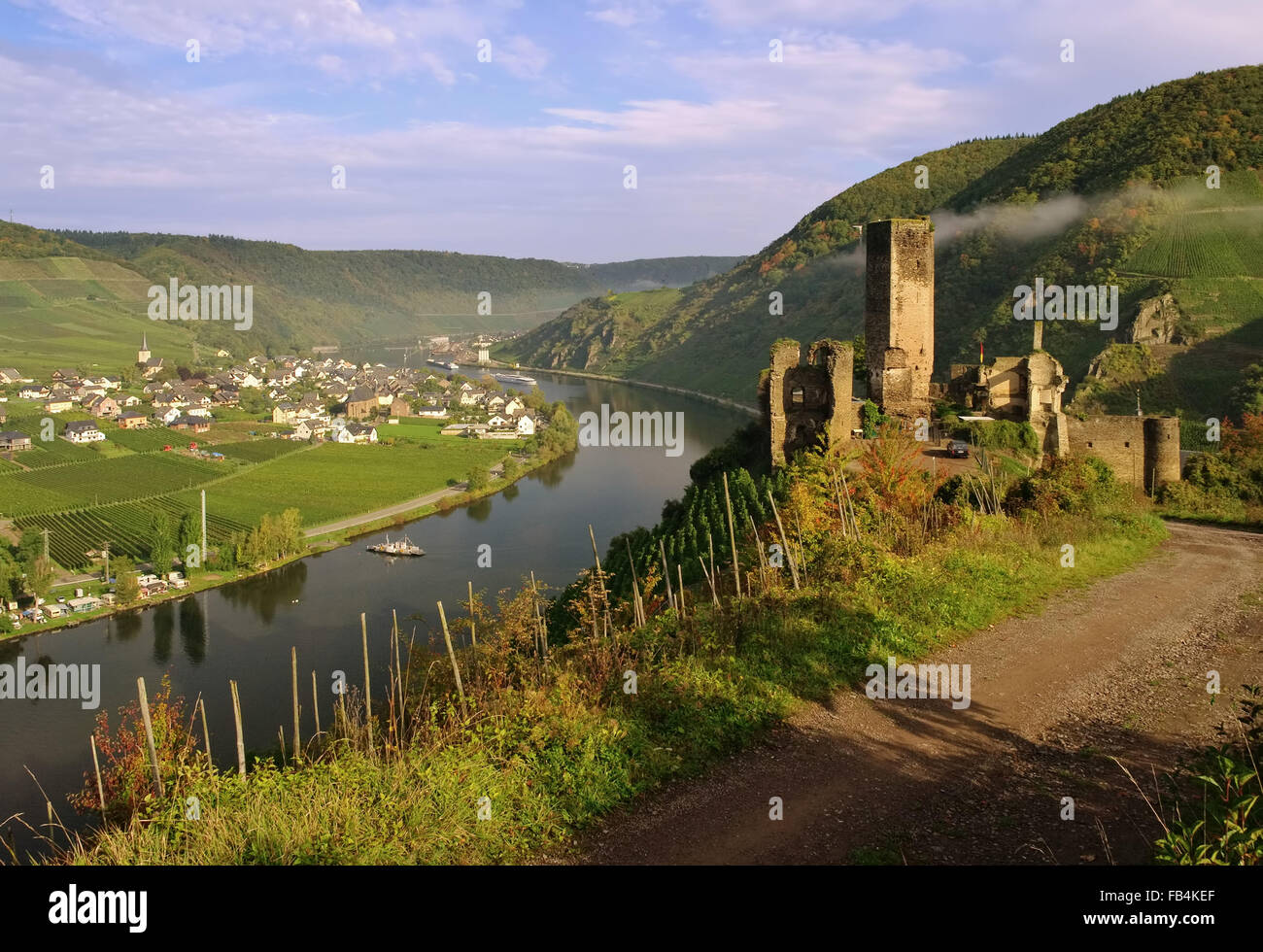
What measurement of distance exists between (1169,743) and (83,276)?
161689mm

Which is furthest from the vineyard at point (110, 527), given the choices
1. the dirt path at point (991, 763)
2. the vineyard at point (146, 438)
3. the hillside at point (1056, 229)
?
the hillside at point (1056, 229)

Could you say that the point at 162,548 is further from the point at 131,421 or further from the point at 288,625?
the point at 131,421

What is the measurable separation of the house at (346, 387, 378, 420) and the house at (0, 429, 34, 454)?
25411mm

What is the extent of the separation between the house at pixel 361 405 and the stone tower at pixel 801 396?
64.6m

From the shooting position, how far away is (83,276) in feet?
462

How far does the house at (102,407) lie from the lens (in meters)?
74.2

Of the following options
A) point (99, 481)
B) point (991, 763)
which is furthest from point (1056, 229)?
point (991, 763)

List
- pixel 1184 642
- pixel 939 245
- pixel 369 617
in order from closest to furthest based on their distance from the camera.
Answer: pixel 1184 642 → pixel 369 617 → pixel 939 245

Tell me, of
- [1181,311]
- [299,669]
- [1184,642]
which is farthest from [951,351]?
[1184,642]

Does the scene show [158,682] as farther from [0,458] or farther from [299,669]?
[0,458]

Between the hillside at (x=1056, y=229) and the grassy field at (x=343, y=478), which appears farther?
the grassy field at (x=343, y=478)

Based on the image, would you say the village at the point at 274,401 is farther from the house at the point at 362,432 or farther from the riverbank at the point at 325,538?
the riverbank at the point at 325,538

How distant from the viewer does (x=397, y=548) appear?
38.8 metres

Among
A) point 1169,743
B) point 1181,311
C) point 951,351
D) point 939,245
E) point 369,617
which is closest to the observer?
point 1169,743
